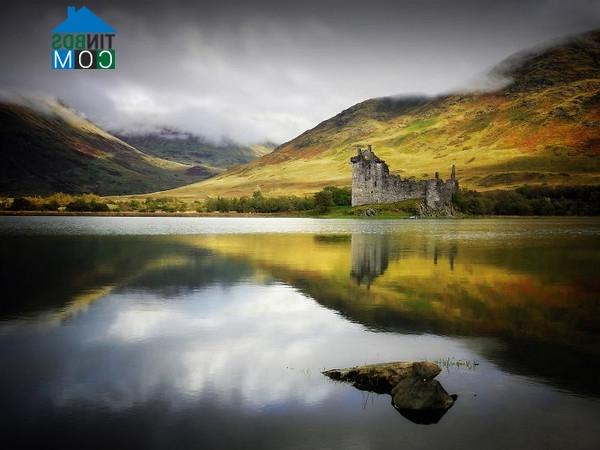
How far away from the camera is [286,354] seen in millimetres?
12625

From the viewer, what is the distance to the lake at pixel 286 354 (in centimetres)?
852

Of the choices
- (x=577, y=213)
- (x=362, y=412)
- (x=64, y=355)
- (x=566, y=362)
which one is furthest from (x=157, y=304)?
(x=577, y=213)

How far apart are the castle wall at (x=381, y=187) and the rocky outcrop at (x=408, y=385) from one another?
104816mm

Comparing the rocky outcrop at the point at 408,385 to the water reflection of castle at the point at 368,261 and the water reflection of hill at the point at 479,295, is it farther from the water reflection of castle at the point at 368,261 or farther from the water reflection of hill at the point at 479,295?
the water reflection of castle at the point at 368,261

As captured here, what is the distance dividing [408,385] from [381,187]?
106767 mm

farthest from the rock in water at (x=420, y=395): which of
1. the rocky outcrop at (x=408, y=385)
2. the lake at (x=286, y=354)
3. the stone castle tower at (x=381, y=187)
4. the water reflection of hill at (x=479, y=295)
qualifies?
the stone castle tower at (x=381, y=187)

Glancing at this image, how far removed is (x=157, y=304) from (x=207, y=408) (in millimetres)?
9563

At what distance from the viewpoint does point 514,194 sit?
134 metres

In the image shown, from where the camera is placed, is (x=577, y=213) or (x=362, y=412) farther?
(x=577, y=213)

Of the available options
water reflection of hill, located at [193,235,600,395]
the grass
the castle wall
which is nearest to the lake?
water reflection of hill, located at [193,235,600,395]

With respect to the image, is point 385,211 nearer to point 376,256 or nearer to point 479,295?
point 376,256

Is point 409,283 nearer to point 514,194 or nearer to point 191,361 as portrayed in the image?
point 191,361

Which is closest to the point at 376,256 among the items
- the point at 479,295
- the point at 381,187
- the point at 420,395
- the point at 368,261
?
the point at 368,261

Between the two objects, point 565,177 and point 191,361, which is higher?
point 565,177
